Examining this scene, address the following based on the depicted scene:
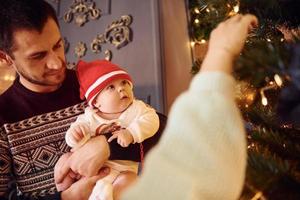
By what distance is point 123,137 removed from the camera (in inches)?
24.4

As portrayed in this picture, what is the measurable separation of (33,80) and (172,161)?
406mm

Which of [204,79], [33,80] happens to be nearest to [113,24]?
[33,80]

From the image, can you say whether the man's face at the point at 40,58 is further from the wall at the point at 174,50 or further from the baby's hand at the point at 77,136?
the wall at the point at 174,50

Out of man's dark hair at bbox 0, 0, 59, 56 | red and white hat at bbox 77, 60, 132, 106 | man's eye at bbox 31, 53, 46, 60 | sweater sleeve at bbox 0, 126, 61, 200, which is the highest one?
man's dark hair at bbox 0, 0, 59, 56

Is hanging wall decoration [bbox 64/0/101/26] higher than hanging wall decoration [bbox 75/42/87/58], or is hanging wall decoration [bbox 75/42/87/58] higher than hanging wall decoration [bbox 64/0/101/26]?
hanging wall decoration [bbox 64/0/101/26]

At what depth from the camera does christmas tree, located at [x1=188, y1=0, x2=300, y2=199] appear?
0.34 meters

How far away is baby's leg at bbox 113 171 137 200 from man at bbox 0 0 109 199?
0.13 ft

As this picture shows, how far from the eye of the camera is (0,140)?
659 millimetres

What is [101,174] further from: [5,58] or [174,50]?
[174,50]

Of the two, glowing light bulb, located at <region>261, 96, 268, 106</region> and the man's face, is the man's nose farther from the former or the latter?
glowing light bulb, located at <region>261, 96, 268, 106</region>

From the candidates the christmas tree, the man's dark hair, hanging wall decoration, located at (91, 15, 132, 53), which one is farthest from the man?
hanging wall decoration, located at (91, 15, 132, 53)

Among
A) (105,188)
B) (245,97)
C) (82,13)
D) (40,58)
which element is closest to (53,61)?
(40,58)

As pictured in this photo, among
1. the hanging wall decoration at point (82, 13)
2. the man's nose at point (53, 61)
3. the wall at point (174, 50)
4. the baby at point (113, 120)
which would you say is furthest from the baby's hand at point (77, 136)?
the hanging wall decoration at point (82, 13)

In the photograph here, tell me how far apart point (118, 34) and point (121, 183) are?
0.51 m
